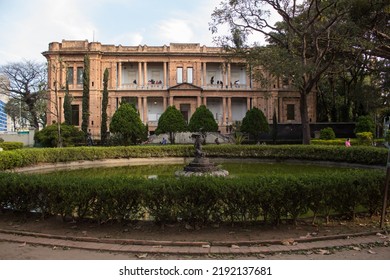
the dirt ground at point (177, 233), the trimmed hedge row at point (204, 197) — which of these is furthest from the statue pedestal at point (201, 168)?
the dirt ground at point (177, 233)

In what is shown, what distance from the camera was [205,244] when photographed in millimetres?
4707

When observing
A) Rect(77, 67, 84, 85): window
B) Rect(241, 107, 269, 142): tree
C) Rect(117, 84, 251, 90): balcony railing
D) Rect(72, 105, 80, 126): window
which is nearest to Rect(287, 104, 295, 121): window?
Rect(117, 84, 251, 90): balcony railing

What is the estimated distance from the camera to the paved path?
14.7 ft

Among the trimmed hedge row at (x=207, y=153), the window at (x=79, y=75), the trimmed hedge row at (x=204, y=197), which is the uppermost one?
the window at (x=79, y=75)

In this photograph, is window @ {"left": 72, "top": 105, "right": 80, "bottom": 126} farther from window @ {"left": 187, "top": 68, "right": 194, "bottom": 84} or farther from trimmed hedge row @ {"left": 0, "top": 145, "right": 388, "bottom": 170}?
trimmed hedge row @ {"left": 0, "top": 145, "right": 388, "bottom": 170}

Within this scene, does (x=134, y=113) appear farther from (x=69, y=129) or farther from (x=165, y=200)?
(x=165, y=200)

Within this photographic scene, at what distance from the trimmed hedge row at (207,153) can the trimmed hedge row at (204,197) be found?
11064 millimetres

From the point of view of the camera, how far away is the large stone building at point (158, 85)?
3972 centimetres

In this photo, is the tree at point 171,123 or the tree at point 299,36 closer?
the tree at point 299,36

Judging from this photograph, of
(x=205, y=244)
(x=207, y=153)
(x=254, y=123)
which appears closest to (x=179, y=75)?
(x=254, y=123)

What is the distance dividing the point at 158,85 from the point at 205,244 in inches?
1479

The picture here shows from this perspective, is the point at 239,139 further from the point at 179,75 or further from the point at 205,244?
the point at 205,244

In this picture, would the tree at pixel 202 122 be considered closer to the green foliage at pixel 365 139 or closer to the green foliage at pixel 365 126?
the green foliage at pixel 365 139

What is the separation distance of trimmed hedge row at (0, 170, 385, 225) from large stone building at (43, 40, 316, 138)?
3438 centimetres
